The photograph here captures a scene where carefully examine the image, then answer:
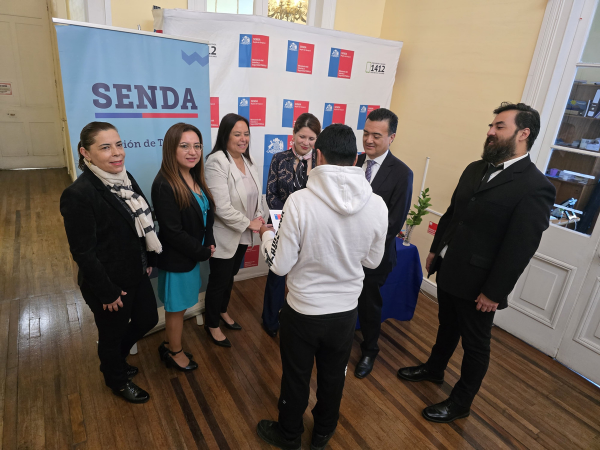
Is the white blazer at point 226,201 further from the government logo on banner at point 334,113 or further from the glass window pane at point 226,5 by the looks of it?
the glass window pane at point 226,5

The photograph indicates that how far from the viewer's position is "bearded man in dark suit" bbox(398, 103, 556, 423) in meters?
1.74

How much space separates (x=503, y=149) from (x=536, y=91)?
1.37 meters

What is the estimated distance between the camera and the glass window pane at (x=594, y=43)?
2.49 m

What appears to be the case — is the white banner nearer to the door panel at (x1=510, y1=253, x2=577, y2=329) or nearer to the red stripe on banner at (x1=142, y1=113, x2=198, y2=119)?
the red stripe on banner at (x1=142, y1=113, x2=198, y2=119)

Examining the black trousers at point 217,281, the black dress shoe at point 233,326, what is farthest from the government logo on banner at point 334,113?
the black dress shoe at point 233,326

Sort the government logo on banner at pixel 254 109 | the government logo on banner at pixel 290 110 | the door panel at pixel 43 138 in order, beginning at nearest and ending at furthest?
the government logo on banner at pixel 254 109, the government logo on banner at pixel 290 110, the door panel at pixel 43 138

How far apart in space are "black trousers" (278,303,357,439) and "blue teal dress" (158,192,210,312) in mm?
781

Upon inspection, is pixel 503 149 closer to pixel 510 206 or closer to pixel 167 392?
pixel 510 206

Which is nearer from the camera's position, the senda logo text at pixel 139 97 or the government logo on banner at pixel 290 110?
the senda logo text at pixel 139 97

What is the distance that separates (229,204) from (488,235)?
1.50 metres

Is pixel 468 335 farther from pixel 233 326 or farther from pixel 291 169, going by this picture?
pixel 233 326

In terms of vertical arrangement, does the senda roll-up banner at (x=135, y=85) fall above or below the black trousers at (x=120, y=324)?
above

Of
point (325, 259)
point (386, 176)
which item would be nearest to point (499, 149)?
point (386, 176)

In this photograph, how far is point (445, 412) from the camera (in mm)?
2154
